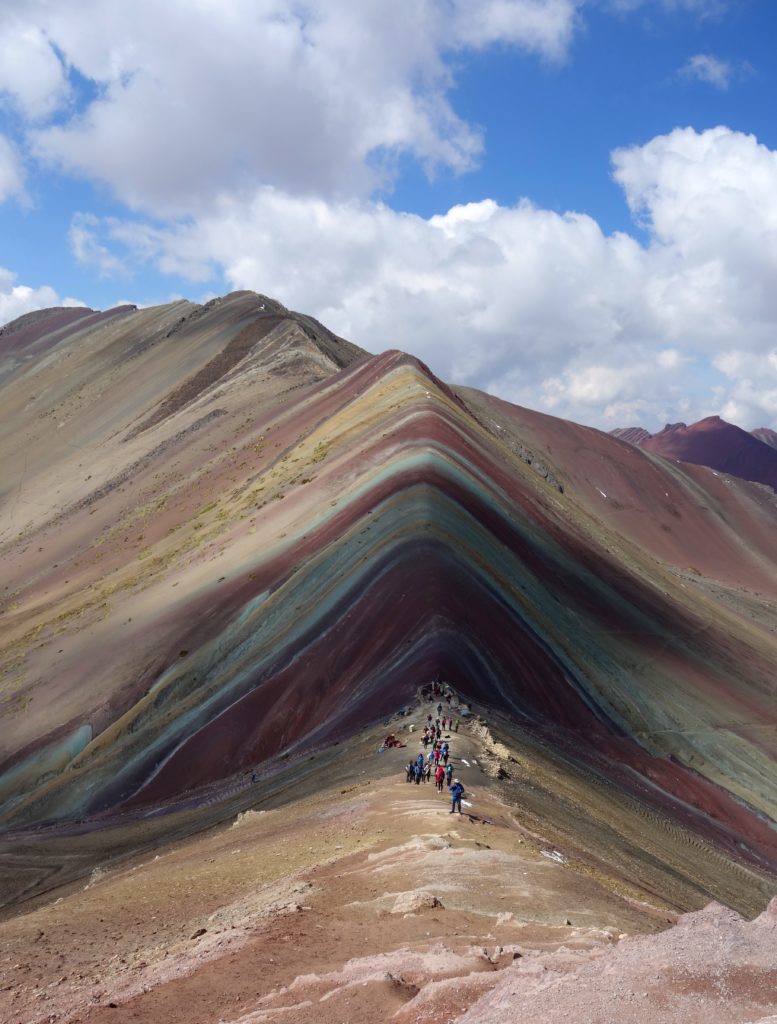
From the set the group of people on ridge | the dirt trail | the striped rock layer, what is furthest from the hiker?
the striped rock layer

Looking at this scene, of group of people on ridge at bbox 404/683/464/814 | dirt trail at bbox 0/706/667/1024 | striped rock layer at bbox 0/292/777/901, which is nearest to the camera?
dirt trail at bbox 0/706/667/1024

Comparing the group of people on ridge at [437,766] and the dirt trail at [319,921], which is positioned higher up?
the group of people on ridge at [437,766]

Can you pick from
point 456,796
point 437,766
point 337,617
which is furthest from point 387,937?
point 337,617

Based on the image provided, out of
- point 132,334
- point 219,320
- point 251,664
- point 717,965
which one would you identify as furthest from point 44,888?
point 132,334

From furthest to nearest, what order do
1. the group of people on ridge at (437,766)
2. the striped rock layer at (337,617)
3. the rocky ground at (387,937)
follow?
the striped rock layer at (337,617)
the group of people on ridge at (437,766)
the rocky ground at (387,937)

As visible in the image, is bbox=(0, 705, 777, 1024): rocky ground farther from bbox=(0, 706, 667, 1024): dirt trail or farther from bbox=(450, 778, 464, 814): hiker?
bbox=(450, 778, 464, 814): hiker

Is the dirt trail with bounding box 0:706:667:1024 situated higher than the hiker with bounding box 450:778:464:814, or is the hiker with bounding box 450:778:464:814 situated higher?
the hiker with bounding box 450:778:464:814

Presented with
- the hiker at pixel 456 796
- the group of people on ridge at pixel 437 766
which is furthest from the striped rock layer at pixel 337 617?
the hiker at pixel 456 796

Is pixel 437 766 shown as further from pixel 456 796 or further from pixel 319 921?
pixel 319 921

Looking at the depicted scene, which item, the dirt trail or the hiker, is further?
the hiker

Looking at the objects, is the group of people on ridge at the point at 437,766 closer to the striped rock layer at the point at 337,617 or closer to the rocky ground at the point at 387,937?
the rocky ground at the point at 387,937
